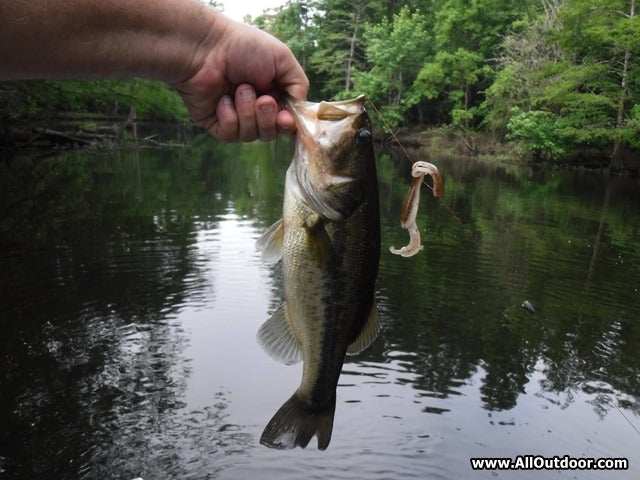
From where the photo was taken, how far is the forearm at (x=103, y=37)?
195 cm

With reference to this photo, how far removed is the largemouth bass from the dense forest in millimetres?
25690

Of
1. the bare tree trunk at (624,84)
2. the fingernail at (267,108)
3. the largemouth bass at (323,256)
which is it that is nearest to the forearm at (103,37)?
the fingernail at (267,108)

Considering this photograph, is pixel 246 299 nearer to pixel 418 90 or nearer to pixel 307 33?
pixel 418 90

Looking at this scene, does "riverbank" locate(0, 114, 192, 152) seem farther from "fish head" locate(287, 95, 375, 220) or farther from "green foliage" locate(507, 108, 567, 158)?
"fish head" locate(287, 95, 375, 220)

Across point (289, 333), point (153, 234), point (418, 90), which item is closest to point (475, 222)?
point (153, 234)

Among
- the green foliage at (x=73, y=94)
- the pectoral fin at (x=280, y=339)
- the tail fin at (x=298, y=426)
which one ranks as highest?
the green foliage at (x=73, y=94)

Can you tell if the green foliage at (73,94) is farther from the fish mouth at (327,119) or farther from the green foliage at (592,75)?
the fish mouth at (327,119)

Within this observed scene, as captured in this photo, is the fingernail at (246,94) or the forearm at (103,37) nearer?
the forearm at (103,37)

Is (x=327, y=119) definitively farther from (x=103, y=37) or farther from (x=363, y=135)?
(x=103, y=37)

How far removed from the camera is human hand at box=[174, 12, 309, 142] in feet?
8.61

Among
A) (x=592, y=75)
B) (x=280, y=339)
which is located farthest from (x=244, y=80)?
(x=592, y=75)

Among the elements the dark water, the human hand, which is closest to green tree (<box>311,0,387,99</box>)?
the dark water

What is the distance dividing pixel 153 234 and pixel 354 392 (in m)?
8.79

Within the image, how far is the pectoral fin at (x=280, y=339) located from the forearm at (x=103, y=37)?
1.26 m
